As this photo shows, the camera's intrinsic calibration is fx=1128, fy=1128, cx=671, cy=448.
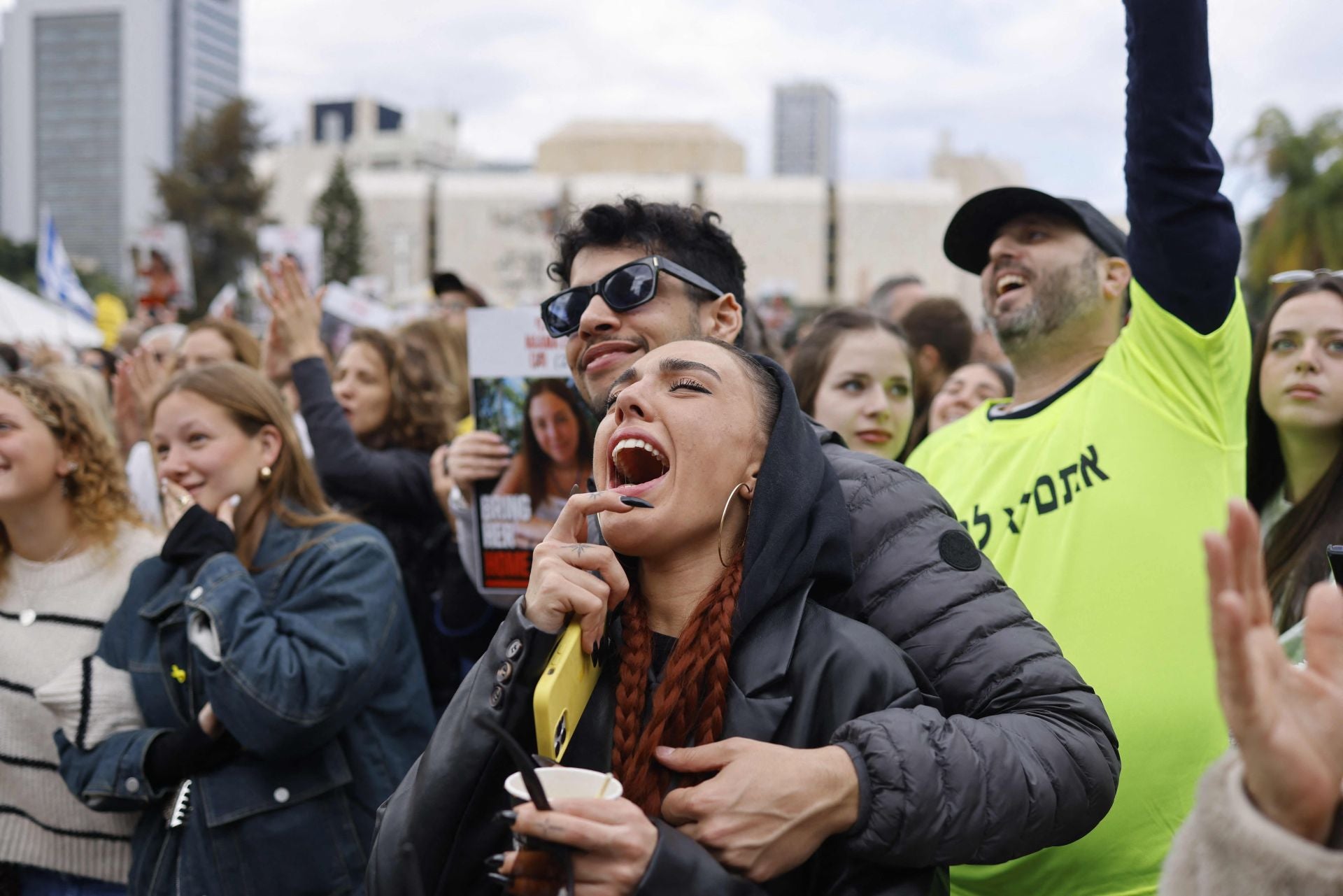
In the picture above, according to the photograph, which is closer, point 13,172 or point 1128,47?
point 1128,47

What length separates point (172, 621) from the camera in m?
2.85

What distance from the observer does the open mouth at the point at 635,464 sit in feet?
5.65

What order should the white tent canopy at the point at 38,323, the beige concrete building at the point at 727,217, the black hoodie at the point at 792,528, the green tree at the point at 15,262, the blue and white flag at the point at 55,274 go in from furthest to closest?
the beige concrete building at the point at 727,217 < the green tree at the point at 15,262 < the white tent canopy at the point at 38,323 < the blue and white flag at the point at 55,274 < the black hoodie at the point at 792,528

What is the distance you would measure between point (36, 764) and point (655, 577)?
2.17m

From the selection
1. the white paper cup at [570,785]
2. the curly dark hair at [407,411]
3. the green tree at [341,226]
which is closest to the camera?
the white paper cup at [570,785]

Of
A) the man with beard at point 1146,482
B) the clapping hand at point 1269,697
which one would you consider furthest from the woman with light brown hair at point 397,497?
the clapping hand at point 1269,697

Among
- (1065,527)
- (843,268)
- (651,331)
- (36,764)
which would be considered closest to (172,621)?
(36,764)

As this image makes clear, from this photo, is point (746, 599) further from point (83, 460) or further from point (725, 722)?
point (83, 460)

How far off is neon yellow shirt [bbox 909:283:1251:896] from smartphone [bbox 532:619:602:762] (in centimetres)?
114

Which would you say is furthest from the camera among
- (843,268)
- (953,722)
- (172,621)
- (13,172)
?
(13,172)

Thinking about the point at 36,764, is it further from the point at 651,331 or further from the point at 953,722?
the point at 953,722

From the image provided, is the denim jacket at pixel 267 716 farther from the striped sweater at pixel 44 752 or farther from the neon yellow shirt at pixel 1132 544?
the neon yellow shirt at pixel 1132 544

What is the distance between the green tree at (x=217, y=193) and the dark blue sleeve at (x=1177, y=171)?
4558 centimetres

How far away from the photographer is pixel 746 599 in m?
1.64
